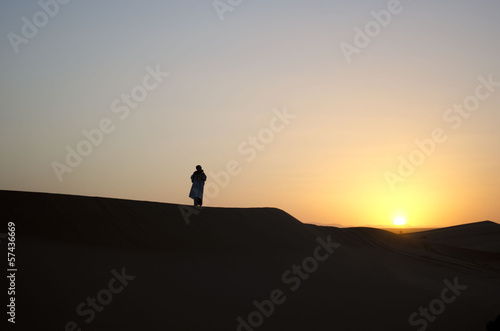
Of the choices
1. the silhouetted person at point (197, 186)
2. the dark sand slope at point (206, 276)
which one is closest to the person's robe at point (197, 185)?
the silhouetted person at point (197, 186)

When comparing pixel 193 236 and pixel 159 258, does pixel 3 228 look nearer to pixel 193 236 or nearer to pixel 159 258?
pixel 159 258

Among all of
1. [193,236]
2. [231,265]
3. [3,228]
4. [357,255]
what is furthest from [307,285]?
[3,228]

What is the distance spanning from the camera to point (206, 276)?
27.1ft

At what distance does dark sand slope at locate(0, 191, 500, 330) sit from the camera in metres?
6.09

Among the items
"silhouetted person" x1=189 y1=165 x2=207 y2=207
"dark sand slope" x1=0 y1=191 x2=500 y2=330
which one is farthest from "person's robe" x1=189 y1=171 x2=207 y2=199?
"dark sand slope" x1=0 y1=191 x2=500 y2=330

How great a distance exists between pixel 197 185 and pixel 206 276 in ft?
25.0

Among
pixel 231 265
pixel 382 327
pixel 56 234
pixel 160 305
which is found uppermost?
pixel 56 234

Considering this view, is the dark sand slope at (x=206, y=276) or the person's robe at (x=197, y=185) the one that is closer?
the dark sand slope at (x=206, y=276)

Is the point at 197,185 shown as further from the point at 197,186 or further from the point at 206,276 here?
the point at 206,276

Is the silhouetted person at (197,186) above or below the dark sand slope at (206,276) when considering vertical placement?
above

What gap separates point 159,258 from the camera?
30.6 ft

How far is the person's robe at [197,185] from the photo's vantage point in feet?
51.4

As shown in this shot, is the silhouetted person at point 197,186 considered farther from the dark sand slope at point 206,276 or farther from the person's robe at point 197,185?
the dark sand slope at point 206,276

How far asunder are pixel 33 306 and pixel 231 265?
4502mm
